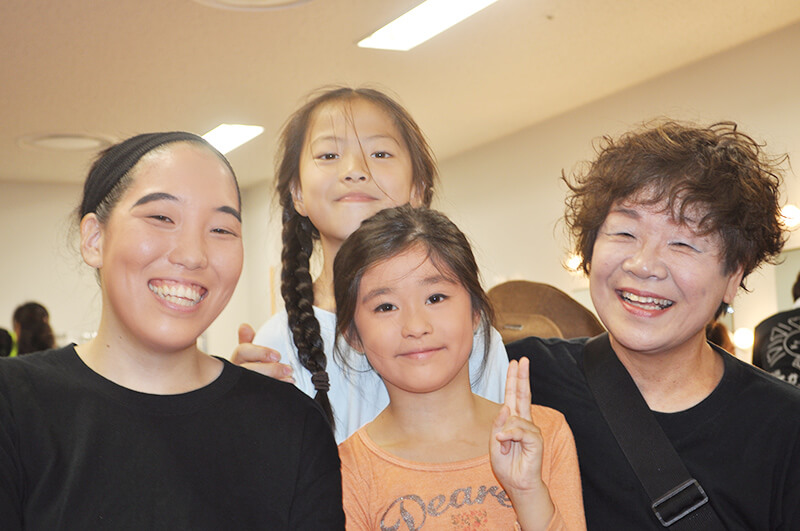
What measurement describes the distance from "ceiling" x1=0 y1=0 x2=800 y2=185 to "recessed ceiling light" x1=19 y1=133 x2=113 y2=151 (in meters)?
0.14

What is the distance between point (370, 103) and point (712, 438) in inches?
47.6

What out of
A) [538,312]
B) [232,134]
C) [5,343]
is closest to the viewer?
[538,312]

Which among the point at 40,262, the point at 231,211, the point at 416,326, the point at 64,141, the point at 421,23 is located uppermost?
the point at 64,141

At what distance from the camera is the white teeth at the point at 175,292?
1.60m

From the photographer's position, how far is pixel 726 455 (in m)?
1.87

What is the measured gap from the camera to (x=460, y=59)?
21.1 feet

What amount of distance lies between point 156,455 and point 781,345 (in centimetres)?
287

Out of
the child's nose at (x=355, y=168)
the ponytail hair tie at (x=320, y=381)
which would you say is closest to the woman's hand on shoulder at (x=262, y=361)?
the ponytail hair tie at (x=320, y=381)

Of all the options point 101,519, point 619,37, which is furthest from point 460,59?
point 101,519

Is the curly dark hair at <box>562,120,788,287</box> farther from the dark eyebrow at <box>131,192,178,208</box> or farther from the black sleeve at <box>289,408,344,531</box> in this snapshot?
the dark eyebrow at <box>131,192,178,208</box>

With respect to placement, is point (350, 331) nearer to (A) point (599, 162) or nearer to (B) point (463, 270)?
(B) point (463, 270)

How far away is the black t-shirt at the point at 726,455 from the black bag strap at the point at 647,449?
3 centimetres

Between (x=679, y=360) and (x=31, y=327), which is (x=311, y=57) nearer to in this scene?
(x=31, y=327)

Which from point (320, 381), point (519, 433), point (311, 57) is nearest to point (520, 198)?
point (311, 57)
